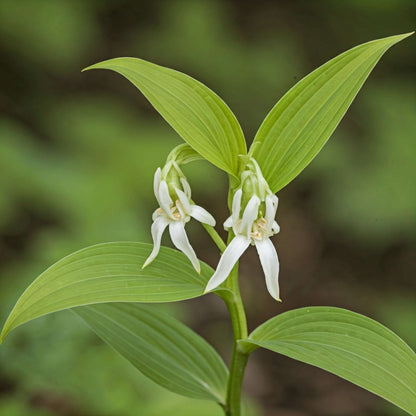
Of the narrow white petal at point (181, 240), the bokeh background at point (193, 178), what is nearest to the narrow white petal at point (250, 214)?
the narrow white petal at point (181, 240)

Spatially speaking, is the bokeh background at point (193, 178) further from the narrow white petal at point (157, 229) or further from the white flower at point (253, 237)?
the white flower at point (253, 237)

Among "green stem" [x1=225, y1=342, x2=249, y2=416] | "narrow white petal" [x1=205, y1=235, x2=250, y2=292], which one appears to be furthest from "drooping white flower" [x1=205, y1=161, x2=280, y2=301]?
"green stem" [x1=225, y1=342, x2=249, y2=416]

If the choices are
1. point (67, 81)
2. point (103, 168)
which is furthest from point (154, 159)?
point (67, 81)

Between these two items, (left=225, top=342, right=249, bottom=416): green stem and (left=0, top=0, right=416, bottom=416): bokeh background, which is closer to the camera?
(left=225, top=342, right=249, bottom=416): green stem

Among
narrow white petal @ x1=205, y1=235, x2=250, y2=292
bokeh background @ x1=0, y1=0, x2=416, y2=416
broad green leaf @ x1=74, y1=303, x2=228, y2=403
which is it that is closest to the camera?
narrow white petal @ x1=205, y1=235, x2=250, y2=292

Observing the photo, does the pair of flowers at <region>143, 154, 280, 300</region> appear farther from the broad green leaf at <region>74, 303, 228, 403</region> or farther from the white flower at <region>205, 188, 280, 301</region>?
the broad green leaf at <region>74, 303, 228, 403</region>

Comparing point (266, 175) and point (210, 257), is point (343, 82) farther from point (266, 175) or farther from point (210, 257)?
point (210, 257)

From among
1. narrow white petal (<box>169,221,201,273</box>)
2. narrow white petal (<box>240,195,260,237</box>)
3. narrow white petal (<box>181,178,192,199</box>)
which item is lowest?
narrow white petal (<box>169,221,201,273</box>)
